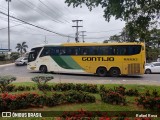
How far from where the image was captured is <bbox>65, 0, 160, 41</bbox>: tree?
8.73 metres

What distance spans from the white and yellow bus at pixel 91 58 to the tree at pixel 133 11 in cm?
1330

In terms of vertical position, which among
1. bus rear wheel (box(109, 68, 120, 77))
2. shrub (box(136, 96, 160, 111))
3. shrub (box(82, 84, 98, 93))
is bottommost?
shrub (box(136, 96, 160, 111))

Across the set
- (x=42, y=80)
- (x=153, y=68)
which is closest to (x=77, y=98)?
(x=42, y=80)

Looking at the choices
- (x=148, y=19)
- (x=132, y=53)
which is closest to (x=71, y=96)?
(x=148, y=19)

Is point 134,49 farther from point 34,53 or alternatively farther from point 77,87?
point 77,87

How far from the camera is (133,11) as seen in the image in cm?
1014

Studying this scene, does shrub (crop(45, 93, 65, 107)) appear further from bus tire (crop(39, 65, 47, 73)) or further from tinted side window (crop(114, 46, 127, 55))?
bus tire (crop(39, 65, 47, 73))

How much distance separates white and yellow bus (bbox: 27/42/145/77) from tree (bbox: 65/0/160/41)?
13297 mm

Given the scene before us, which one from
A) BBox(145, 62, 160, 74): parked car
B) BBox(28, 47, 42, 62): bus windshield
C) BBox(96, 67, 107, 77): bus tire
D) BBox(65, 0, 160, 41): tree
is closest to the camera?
BBox(65, 0, 160, 41): tree

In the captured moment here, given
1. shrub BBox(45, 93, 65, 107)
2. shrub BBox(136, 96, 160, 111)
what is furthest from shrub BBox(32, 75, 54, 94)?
shrub BBox(136, 96, 160, 111)

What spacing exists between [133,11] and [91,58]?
17.0 m

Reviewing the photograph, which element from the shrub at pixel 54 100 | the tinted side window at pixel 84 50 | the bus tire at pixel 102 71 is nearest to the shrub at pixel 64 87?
the shrub at pixel 54 100

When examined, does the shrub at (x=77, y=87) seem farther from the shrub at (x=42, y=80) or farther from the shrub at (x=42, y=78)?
the shrub at (x=42, y=78)

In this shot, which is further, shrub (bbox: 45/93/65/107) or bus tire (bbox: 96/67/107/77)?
bus tire (bbox: 96/67/107/77)
